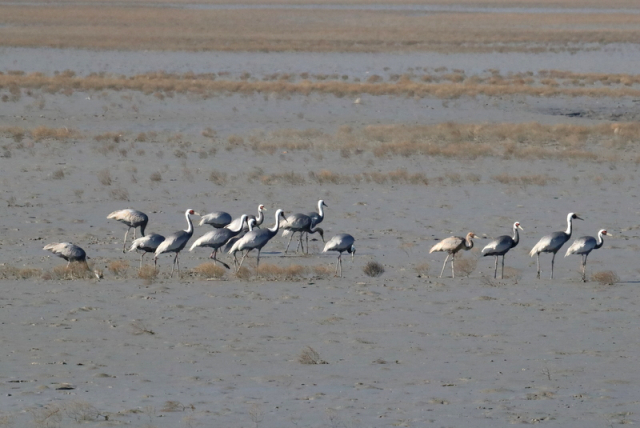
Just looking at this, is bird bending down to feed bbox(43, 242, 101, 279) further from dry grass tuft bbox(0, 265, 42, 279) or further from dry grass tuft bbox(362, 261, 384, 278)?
dry grass tuft bbox(362, 261, 384, 278)

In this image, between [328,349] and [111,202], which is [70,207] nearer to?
[111,202]

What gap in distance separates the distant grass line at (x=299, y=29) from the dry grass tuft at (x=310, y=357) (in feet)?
222

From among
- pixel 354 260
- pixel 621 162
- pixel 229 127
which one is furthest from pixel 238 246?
pixel 229 127

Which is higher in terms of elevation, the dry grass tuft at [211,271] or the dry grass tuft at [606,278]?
the dry grass tuft at [606,278]

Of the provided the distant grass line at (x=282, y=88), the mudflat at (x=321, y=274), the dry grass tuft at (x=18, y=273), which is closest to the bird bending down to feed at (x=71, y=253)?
the mudflat at (x=321, y=274)

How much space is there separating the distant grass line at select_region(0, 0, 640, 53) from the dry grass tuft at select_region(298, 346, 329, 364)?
6756 centimetres

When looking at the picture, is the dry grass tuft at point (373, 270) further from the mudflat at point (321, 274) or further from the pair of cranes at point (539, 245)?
the pair of cranes at point (539, 245)

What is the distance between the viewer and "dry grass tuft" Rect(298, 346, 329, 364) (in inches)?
451

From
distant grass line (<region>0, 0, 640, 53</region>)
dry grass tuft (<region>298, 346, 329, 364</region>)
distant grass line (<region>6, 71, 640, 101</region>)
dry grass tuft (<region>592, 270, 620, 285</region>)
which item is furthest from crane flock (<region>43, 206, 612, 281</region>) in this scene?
distant grass line (<region>0, 0, 640, 53</region>)

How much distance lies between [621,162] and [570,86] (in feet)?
76.4

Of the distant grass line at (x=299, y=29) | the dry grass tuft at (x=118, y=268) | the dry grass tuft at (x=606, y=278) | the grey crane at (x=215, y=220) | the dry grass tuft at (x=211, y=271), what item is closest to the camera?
the dry grass tuft at (x=606, y=278)

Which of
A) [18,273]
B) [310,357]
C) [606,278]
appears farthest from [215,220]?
[310,357]

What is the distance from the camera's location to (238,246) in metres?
16.5

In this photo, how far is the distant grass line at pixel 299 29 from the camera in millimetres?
83875
